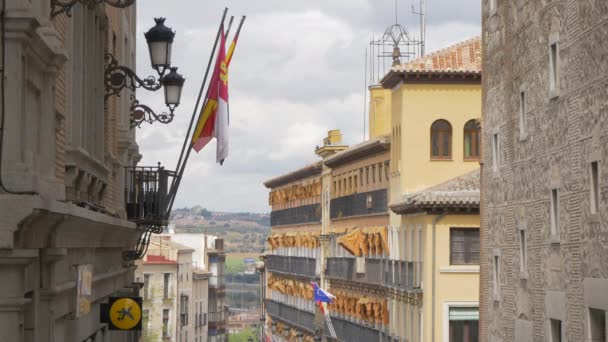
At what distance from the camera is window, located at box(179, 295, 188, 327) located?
126000mm

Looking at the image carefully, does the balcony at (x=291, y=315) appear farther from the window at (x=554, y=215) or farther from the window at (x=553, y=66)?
the window at (x=553, y=66)

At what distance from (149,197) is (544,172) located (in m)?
11.0

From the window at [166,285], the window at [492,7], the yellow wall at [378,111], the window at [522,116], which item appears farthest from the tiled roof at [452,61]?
the window at [166,285]

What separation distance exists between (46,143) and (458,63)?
152 feet

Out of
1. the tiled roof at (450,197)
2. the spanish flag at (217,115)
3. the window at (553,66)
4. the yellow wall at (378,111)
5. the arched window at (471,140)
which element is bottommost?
the spanish flag at (217,115)

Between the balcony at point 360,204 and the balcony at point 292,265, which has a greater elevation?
the balcony at point 360,204

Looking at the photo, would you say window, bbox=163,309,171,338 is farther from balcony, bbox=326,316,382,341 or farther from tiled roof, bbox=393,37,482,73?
tiled roof, bbox=393,37,482,73

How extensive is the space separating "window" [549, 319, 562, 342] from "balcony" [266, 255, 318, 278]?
54055 mm

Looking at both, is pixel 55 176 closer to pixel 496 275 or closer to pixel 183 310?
pixel 496 275

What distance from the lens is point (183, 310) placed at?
12756cm

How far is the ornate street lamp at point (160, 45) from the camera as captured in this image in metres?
19.4

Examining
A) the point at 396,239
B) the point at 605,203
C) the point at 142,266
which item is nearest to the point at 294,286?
the point at 142,266

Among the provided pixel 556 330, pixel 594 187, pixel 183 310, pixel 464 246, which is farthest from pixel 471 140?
pixel 183 310

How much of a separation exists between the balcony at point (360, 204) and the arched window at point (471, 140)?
571 cm
